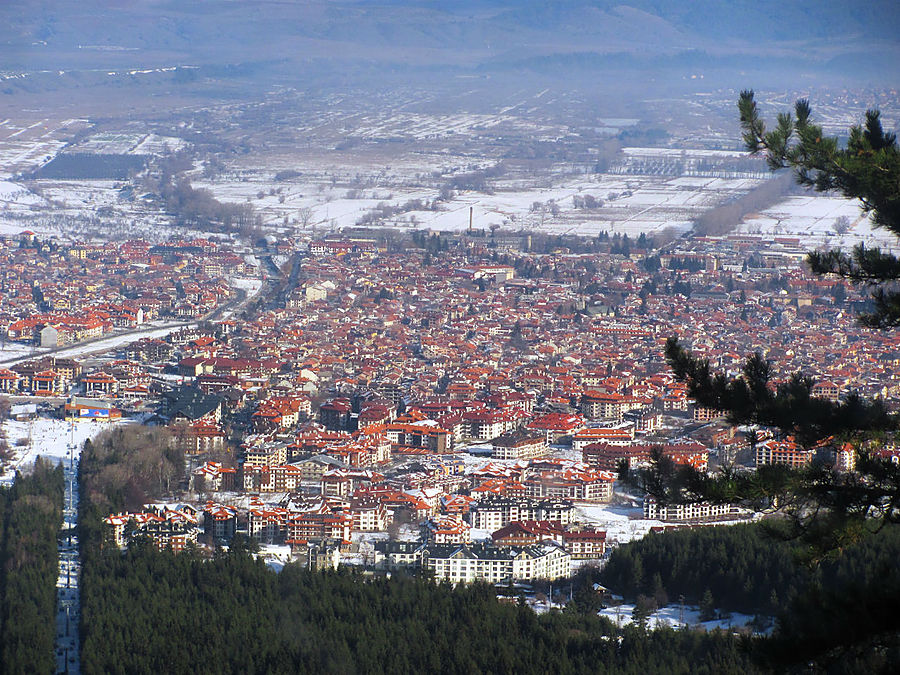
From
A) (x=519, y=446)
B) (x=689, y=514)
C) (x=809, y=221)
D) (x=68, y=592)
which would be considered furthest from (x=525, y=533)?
(x=809, y=221)

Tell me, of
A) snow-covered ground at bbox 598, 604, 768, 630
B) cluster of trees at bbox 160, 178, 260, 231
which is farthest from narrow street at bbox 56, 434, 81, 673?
cluster of trees at bbox 160, 178, 260, 231

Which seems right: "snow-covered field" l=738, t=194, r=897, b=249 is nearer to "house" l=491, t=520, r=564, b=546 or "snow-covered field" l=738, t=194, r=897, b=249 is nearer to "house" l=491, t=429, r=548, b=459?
"house" l=491, t=429, r=548, b=459

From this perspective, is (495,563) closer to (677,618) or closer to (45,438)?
(677,618)

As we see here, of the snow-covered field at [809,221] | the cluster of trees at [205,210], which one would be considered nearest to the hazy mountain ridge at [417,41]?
the cluster of trees at [205,210]

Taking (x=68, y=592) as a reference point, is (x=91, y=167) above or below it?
above

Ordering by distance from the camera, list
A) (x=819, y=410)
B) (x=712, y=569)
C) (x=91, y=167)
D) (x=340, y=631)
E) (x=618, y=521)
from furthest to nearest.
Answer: (x=91, y=167) → (x=618, y=521) → (x=712, y=569) → (x=340, y=631) → (x=819, y=410)

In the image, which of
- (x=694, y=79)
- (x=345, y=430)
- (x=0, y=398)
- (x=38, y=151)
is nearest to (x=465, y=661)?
(x=345, y=430)

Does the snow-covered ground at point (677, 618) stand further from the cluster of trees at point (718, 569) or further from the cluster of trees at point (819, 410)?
the cluster of trees at point (819, 410)
